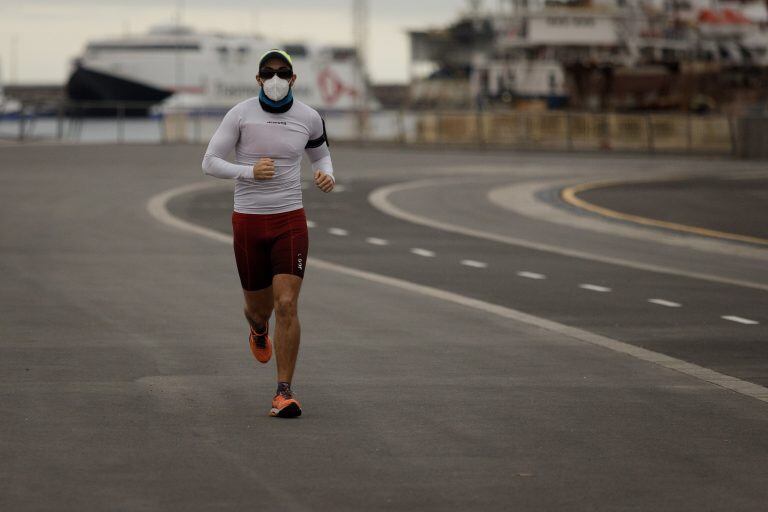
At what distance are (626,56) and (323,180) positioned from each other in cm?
10376

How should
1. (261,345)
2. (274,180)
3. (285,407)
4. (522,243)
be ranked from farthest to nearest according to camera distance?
(522,243) → (261,345) → (274,180) → (285,407)

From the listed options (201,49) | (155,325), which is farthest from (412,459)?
(201,49)

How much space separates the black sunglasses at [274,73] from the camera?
831cm

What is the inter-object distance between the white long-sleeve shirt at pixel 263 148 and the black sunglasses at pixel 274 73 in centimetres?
19

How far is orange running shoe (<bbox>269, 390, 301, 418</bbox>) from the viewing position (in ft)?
26.5

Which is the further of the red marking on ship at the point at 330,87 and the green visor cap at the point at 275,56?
the red marking on ship at the point at 330,87

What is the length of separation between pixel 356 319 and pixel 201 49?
119 meters

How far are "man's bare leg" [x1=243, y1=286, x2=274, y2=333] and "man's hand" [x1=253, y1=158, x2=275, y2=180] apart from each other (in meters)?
0.76

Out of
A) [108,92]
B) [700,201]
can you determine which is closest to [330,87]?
[108,92]

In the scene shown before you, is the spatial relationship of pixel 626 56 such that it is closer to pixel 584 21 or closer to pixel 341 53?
pixel 584 21

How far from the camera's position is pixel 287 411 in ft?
26.6

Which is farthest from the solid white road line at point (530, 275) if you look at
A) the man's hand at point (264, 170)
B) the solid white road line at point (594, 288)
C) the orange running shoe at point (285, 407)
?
the orange running shoe at point (285, 407)

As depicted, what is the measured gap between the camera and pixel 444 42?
14925 cm

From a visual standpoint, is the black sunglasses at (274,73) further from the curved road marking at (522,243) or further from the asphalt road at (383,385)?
the curved road marking at (522,243)
